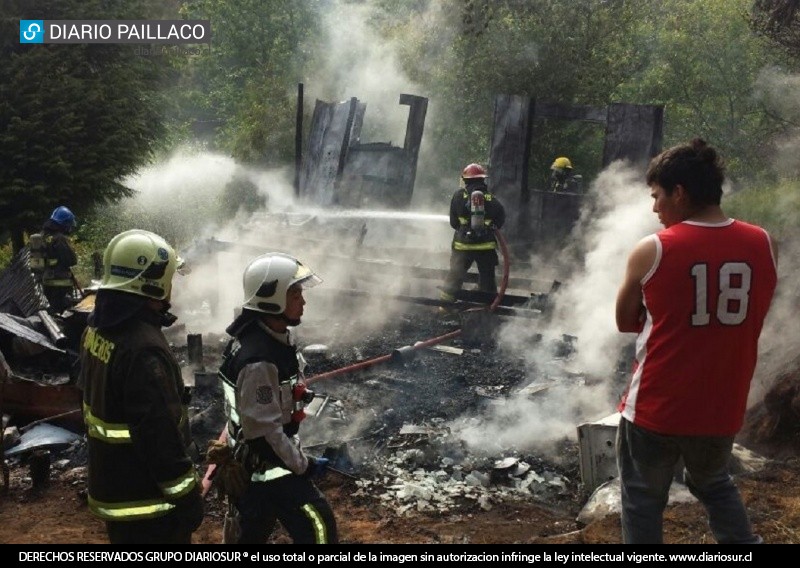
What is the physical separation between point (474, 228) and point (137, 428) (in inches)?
295

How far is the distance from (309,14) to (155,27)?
13136 millimetres

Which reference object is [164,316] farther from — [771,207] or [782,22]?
[771,207]

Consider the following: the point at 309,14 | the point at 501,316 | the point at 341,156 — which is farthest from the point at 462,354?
the point at 309,14

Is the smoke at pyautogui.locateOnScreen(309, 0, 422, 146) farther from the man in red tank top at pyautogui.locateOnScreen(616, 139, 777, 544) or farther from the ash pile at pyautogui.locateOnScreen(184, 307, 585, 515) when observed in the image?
the man in red tank top at pyautogui.locateOnScreen(616, 139, 777, 544)

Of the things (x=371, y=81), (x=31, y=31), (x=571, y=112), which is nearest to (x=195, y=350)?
(x=571, y=112)

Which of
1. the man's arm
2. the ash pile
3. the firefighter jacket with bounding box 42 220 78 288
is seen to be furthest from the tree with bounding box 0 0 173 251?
the man's arm

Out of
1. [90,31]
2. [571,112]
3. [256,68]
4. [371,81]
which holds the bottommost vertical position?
[571,112]

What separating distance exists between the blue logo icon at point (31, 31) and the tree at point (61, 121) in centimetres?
10

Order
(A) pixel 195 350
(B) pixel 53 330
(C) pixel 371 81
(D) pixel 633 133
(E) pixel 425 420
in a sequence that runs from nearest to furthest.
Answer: (E) pixel 425 420 → (B) pixel 53 330 → (A) pixel 195 350 → (D) pixel 633 133 → (C) pixel 371 81

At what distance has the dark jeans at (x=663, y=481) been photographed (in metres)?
2.81

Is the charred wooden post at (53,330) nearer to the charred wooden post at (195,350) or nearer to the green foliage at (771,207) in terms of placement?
the charred wooden post at (195,350)

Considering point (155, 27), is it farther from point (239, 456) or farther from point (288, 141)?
point (239, 456)

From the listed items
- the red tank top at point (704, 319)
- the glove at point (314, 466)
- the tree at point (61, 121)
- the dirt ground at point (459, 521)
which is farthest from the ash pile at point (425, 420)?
the tree at point (61, 121)

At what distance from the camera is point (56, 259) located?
9695 mm
